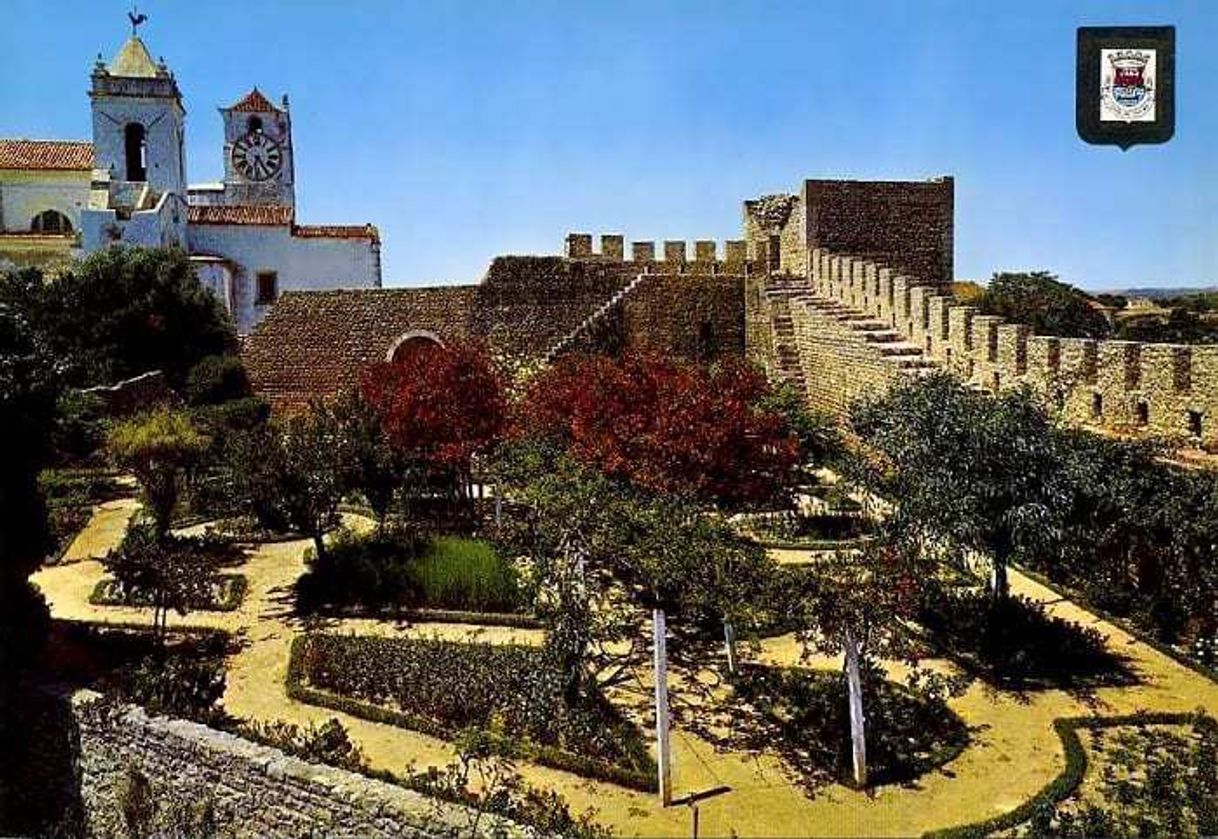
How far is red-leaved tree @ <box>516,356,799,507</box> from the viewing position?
476 inches

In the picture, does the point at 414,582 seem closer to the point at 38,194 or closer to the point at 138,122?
the point at 138,122

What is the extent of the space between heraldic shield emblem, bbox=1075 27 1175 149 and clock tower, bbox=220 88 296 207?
153 feet

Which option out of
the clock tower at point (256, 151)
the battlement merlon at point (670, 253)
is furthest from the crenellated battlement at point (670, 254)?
the clock tower at point (256, 151)

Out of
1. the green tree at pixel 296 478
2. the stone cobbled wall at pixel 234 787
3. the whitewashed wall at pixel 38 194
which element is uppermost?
the whitewashed wall at pixel 38 194

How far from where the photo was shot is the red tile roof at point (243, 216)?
37.5 metres

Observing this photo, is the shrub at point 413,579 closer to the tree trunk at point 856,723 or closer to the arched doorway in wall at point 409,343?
the tree trunk at point 856,723

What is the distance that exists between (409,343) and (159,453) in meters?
11.2

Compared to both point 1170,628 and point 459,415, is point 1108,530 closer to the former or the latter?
point 1170,628

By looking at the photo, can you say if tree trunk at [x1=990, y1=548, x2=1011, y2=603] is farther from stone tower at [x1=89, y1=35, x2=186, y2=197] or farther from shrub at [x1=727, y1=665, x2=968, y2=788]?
stone tower at [x1=89, y1=35, x2=186, y2=197]

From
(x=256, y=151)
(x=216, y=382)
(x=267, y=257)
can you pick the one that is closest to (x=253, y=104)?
(x=256, y=151)

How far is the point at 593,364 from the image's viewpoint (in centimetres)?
1764

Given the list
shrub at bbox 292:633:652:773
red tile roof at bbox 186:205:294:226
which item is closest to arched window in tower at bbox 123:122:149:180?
red tile roof at bbox 186:205:294:226

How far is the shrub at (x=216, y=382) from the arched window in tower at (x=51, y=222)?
50.6 feet

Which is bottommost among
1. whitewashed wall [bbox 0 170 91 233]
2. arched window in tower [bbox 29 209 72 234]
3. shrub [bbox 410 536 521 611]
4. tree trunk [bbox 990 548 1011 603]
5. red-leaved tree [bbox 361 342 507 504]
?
shrub [bbox 410 536 521 611]
